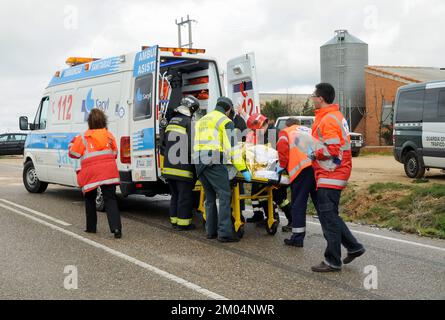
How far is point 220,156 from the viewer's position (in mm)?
7871

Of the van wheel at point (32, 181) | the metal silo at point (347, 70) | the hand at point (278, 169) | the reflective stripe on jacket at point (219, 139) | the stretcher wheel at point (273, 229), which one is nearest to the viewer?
the reflective stripe on jacket at point (219, 139)

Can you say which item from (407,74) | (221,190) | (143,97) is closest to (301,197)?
(221,190)

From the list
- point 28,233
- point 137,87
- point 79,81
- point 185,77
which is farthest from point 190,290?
point 79,81

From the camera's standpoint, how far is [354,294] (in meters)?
5.56

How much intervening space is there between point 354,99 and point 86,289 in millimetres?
31452

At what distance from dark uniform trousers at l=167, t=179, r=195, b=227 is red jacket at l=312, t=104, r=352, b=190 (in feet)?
9.34

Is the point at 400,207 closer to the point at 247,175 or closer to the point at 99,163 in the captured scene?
the point at 247,175

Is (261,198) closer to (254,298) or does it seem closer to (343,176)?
(343,176)

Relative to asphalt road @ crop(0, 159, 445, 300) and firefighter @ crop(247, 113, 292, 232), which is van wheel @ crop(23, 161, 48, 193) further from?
firefighter @ crop(247, 113, 292, 232)

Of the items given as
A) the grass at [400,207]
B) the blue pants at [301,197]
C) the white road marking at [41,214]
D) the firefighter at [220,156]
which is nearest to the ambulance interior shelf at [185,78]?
the firefighter at [220,156]

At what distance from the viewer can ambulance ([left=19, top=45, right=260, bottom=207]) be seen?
372 inches

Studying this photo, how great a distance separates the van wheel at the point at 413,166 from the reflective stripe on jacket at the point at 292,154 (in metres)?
8.09

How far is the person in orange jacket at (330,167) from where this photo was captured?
622cm

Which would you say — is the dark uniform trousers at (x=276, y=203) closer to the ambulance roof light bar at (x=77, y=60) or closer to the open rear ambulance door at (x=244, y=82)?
the open rear ambulance door at (x=244, y=82)
